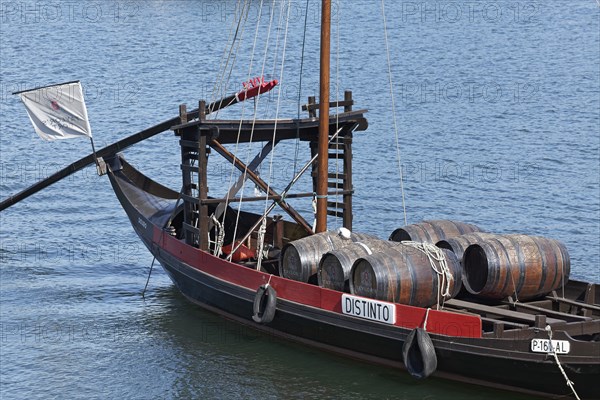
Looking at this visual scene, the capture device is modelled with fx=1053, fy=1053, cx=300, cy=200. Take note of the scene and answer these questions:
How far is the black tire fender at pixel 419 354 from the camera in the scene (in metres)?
17.8

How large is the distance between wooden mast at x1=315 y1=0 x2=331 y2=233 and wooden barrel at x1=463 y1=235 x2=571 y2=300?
384 centimetres

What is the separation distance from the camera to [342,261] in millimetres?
19250

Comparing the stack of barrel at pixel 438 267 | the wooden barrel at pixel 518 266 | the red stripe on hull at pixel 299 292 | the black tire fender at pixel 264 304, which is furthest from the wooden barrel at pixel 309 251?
the wooden barrel at pixel 518 266

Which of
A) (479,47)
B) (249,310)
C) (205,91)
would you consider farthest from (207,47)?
(249,310)

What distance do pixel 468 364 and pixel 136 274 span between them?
11919 mm

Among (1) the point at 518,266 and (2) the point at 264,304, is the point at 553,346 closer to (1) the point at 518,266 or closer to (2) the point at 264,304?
(1) the point at 518,266

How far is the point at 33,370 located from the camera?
2083cm

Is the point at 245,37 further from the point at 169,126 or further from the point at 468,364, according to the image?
the point at 468,364

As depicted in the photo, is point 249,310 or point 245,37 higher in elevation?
point 245,37

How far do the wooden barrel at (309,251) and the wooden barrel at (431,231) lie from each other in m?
A: 0.79

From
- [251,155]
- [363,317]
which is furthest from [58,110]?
[251,155]

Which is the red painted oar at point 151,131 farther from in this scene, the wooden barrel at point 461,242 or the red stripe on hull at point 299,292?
the wooden barrel at point 461,242

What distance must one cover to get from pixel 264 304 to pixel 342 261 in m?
2.21

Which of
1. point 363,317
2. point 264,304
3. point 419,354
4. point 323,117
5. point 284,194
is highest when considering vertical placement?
point 323,117
